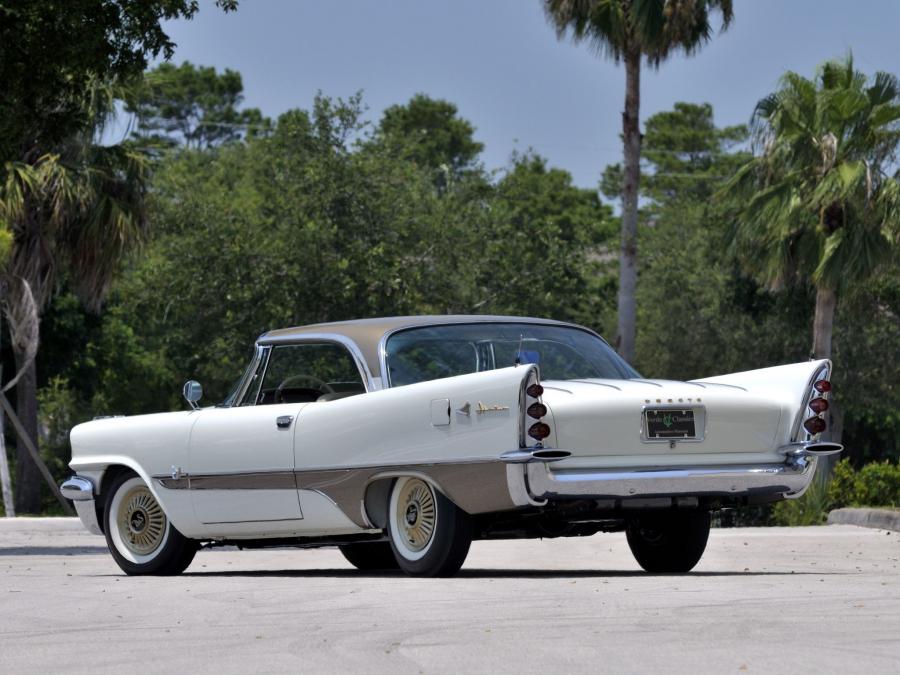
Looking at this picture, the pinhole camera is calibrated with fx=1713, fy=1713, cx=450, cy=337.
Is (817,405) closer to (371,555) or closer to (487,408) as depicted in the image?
(487,408)

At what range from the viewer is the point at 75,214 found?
26.8 m

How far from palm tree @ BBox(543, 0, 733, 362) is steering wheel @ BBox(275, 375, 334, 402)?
69.4ft

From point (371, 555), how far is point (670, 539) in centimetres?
218

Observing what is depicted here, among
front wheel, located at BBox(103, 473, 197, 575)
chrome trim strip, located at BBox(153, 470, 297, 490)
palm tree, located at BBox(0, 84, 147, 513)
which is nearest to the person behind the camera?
chrome trim strip, located at BBox(153, 470, 297, 490)

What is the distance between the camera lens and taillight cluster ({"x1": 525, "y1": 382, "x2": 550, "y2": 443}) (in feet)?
28.1

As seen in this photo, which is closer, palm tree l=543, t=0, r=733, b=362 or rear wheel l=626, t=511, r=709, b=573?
rear wheel l=626, t=511, r=709, b=573

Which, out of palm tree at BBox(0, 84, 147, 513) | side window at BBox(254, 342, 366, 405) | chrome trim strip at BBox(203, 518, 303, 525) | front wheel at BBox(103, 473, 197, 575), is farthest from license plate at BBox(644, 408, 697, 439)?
palm tree at BBox(0, 84, 147, 513)

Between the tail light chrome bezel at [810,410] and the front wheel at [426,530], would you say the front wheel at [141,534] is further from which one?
the tail light chrome bezel at [810,410]

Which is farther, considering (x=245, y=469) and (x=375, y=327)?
(x=245, y=469)

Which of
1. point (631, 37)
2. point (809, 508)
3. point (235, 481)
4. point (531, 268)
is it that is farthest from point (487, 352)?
point (531, 268)

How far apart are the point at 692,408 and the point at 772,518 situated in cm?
1639

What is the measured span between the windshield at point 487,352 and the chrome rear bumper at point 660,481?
944 millimetres

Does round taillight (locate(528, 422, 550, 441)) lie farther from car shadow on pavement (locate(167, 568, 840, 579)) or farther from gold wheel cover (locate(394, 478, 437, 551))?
car shadow on pavement (locate(167, 568, 840, 579))

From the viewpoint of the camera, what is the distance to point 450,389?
8906 mm
